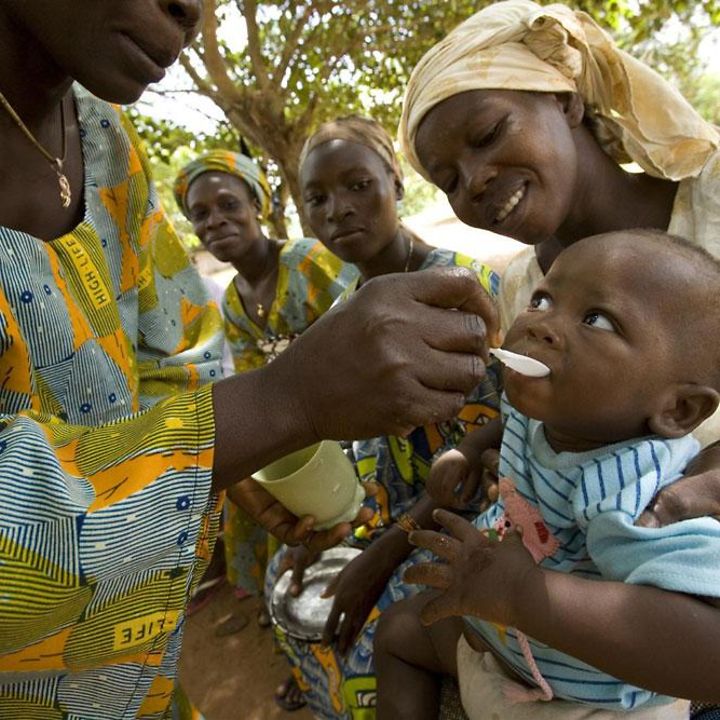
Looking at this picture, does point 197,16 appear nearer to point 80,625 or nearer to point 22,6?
point 22,6

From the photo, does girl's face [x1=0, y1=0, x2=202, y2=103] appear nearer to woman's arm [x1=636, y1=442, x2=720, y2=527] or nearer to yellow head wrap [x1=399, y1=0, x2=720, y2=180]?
yellow head wrap [x1=399, y1=0, x2=720, y2=180]

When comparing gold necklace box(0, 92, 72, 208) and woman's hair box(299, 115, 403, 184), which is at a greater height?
gold necklace box(0, 92, 72, 208)

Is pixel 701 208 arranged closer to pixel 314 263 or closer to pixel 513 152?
pixel 513 152

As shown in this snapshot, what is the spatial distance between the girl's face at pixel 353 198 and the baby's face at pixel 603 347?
1.58 m

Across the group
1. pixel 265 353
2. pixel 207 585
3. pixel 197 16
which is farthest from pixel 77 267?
pixel 207 585

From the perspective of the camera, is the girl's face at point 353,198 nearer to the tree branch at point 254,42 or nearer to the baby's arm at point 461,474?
the baby's arm at point 461,474

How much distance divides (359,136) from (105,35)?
177 centimetres

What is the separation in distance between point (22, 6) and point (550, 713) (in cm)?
158

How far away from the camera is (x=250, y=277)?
3.80 m

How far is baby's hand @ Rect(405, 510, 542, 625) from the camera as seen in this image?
3.14 ft

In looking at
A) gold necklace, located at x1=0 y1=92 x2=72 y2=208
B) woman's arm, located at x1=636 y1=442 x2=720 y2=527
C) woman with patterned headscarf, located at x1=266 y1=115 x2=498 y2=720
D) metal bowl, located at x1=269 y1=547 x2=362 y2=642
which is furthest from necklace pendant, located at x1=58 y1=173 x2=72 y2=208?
metal bowl, located at x1=269 y1=547 x2=362 y2=642

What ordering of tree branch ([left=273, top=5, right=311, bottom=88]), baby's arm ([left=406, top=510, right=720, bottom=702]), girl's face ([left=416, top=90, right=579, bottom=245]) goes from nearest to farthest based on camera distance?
baby's arm ([left=406, top=510, right=720, bottom=702]), girl's face ([left=416, top=90, right=579, bottom=245]), tree branch ([left=273, top=5, right=311, bottom=88])

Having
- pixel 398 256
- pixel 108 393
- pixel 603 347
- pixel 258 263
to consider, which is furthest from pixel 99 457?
pixel 258 263

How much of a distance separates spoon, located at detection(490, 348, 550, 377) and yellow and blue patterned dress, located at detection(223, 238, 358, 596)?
2299mm
